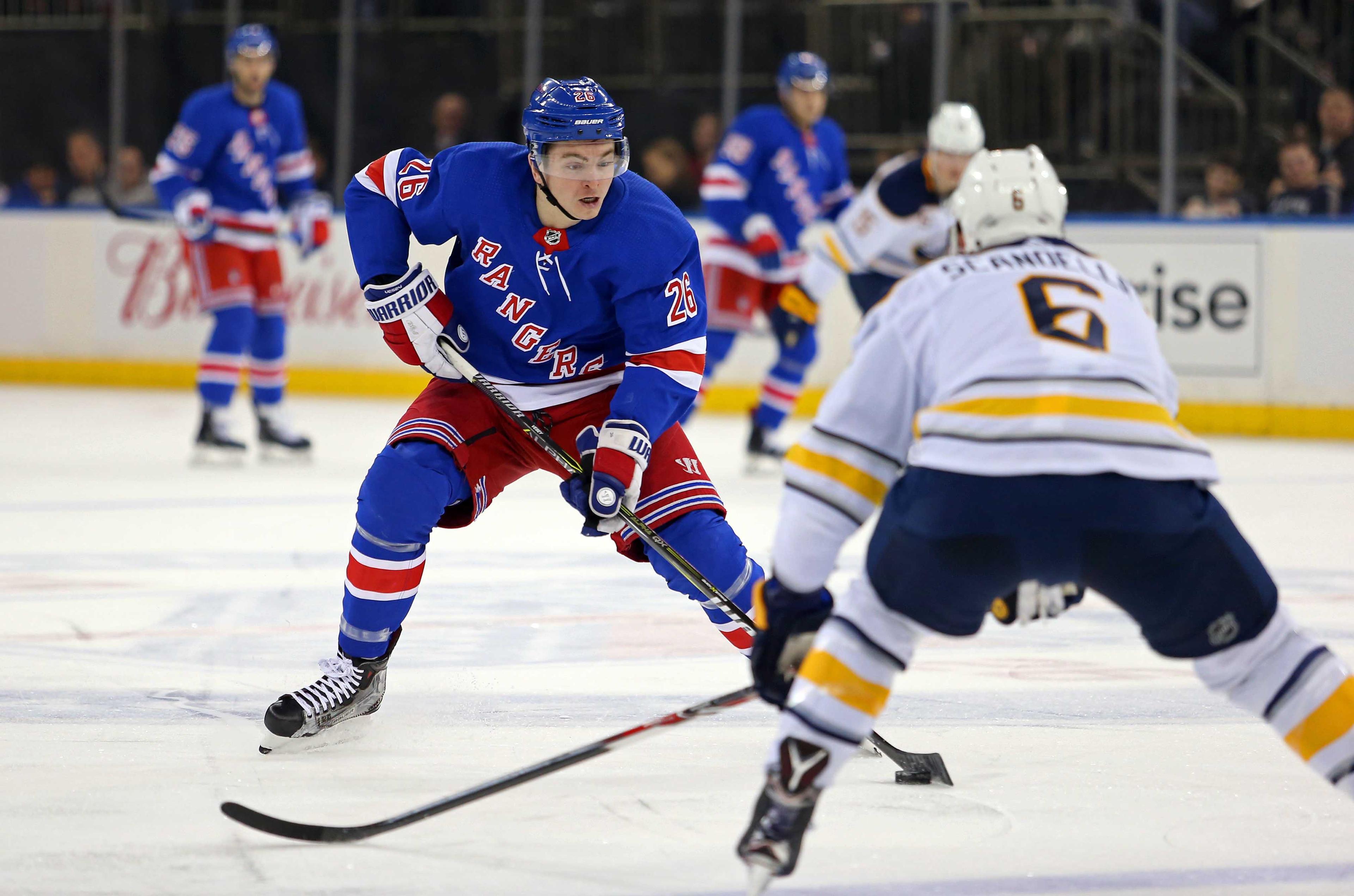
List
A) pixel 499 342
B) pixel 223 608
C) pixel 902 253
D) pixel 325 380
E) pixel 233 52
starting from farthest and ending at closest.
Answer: pixel 325 380 < pixel 233 52 < pixel 902 253 < pixel 223 608 < pixel 499 342

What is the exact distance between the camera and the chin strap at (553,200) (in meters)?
2.76

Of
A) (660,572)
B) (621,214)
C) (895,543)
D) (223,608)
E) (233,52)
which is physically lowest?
(223,608)

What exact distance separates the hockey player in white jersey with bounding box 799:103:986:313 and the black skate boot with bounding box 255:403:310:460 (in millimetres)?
2028

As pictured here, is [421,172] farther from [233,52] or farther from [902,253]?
[233,52]

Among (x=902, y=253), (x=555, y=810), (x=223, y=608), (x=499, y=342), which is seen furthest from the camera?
(x=902, y=253)

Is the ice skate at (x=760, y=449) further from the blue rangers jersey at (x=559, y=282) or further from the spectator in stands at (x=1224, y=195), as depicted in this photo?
the blue rangers jersey at (x=559, y=282)

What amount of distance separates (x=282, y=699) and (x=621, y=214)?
93 centimetres

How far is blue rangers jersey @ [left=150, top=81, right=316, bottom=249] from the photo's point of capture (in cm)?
653

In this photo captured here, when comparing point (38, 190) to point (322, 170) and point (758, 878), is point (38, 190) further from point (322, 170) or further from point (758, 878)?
point (758, 878)

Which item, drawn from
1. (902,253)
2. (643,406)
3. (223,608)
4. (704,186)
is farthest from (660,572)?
(704,186)

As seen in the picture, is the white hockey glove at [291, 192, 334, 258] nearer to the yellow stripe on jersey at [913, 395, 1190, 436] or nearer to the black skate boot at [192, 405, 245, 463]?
the black skate boot at [192, 405, 245, 463]

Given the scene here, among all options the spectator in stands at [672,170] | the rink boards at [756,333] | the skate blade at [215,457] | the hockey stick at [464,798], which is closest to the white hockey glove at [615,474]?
the hockey stick at [464,798]

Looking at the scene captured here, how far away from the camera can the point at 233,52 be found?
6.48 m

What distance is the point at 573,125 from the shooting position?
2.71 meters
